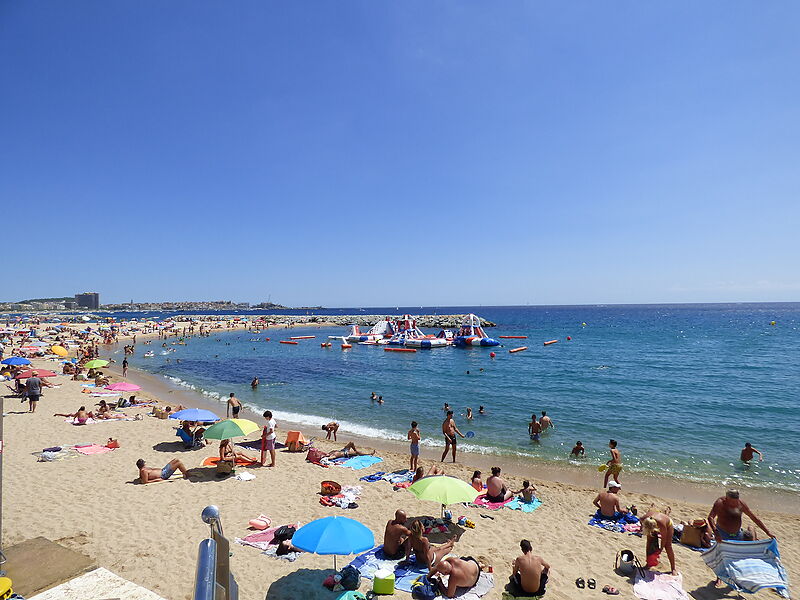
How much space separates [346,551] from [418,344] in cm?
4551

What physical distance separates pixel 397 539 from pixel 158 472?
7.01m

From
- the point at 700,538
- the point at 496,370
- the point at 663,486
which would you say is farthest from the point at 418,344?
the point at 700,538

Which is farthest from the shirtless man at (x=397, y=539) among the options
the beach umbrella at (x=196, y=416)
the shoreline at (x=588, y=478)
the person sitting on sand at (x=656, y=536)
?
the beach umbrella at (x=196, y=416)

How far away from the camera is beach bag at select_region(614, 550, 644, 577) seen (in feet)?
24.1

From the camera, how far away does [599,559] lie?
7902mm

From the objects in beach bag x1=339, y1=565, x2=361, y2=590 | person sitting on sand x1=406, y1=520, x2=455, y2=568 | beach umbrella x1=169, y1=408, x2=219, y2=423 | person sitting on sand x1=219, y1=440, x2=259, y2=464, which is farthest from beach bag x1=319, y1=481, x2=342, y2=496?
beach umbrella x1=169, y1=408, x2=219, y2=423

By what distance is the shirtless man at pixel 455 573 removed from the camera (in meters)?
6.52

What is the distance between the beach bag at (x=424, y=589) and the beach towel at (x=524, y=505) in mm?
3983

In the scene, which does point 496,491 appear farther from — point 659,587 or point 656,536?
point 659,587

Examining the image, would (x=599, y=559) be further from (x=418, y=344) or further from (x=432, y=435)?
(x=418, y=344)

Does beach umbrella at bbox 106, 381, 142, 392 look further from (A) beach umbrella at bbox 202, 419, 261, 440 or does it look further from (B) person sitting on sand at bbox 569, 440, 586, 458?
(B) person sitting on sand at bbox 569, 440, 586, 458

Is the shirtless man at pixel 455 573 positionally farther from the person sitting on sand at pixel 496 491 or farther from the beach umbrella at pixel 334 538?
the person sitting on sand at pixel 496 491

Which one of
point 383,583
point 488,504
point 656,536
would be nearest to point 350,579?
point 383,583

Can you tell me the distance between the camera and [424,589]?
6609 millimetres
